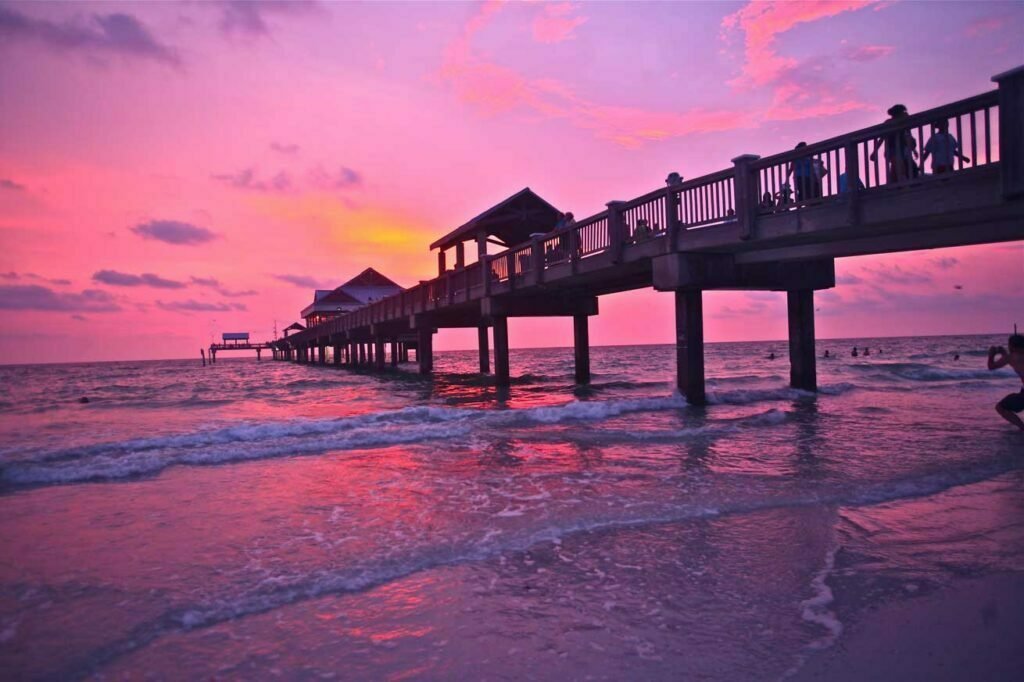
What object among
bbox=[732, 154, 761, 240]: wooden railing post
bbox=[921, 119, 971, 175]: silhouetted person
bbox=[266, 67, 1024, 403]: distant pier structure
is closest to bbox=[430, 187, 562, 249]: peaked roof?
bbox=[266, 67, 1024, 403]: distant pier structure

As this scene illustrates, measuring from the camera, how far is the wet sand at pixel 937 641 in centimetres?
329

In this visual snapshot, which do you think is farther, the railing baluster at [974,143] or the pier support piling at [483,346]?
the pier support piling at [483,346]

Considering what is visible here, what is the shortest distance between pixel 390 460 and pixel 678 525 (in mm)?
5592

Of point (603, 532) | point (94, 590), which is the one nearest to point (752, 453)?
point (603, 532)

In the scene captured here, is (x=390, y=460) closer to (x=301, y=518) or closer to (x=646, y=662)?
(x=301, y=518)

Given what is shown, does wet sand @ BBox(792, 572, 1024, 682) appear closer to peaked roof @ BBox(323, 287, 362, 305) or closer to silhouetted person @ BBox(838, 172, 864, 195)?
silhouetted person @ BBox(838, 172, 864, 195)

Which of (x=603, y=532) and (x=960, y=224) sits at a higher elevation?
(x=960, y=224)

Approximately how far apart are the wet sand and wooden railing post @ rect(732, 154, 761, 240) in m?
8.27

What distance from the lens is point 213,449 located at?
39.2ft

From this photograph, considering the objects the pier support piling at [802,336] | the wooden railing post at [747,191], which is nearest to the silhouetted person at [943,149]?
the wooden railing post at [747,191]

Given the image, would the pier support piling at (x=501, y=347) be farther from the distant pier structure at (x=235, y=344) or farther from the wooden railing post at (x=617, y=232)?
the distant pier structure at (x=235, y=344)

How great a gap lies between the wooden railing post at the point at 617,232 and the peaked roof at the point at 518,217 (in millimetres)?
11637

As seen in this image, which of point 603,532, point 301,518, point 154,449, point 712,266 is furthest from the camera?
point 712,266

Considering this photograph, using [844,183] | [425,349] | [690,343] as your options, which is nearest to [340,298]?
[425,349]
